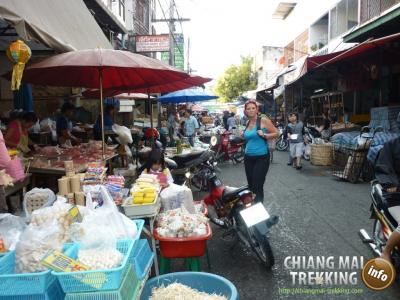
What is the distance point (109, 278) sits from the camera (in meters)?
2.22

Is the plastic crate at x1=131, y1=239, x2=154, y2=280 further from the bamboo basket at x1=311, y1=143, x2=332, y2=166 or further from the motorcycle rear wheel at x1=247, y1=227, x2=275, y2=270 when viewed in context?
the bamboo basket at x1=311, y1=143, x2=332, y2=166

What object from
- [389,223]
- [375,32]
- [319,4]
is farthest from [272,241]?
[319,4]

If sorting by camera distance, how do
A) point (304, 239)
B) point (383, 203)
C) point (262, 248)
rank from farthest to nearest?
point (304, 239)
point (262, 248)
point (383, 203)

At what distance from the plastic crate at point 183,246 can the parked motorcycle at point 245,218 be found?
889 millimetres

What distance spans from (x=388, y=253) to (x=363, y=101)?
1231 cm

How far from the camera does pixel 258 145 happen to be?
5.95 m

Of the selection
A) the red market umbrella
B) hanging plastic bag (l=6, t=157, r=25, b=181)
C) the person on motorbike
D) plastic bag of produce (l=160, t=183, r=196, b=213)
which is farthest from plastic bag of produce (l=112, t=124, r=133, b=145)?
the person on motorbike

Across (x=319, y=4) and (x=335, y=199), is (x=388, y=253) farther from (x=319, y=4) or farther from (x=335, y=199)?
(x=319, y=4)

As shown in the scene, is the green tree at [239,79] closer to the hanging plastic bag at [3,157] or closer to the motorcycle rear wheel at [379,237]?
the motorcycle rear wheel at [379,237]

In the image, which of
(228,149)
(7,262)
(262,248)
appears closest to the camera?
(7,262)

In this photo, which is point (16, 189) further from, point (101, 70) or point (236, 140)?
point (236, 140)

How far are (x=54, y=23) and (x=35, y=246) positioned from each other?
3.89 metres

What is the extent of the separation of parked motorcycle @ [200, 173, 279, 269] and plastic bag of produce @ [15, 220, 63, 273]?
2.40 m

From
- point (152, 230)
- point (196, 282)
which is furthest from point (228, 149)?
point (196, 282)
